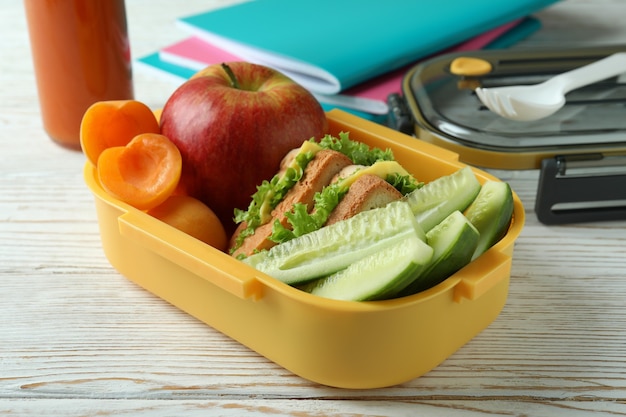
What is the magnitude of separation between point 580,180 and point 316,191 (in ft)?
1.12

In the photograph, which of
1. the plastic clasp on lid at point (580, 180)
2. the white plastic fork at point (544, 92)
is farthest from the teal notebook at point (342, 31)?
the plastic clasp on lid at point (580, 180)

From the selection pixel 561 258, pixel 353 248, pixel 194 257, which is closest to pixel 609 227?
pixel 561 258

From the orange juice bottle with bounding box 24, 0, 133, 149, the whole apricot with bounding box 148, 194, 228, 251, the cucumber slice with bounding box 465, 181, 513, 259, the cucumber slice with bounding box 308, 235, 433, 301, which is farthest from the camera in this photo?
the orange juice bottle with bounding box 24, 0, 133, 149

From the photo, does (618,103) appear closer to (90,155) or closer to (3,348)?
(90,155)

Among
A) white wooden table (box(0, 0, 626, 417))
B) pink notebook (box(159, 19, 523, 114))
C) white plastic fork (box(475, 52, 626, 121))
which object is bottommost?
white wooden table (box(0, 0, 626, 417))

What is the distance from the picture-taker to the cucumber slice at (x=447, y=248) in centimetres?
67

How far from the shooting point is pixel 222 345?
2.59 ft

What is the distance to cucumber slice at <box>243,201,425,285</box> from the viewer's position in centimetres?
69

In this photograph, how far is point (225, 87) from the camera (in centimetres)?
92

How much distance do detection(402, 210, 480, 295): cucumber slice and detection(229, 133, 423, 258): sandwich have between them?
0.09m

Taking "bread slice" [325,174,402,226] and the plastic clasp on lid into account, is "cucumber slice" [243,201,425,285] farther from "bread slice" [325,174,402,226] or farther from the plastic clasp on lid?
the plastic clasp on lid

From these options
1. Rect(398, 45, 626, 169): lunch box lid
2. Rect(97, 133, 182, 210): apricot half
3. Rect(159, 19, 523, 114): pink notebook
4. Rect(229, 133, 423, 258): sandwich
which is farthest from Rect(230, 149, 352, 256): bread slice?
Rect(159, 19, 523, 114): pink notebook

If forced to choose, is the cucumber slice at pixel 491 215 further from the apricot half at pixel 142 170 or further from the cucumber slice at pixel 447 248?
the apricot half at pixel 142 170

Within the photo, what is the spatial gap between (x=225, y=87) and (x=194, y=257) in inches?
10.3
